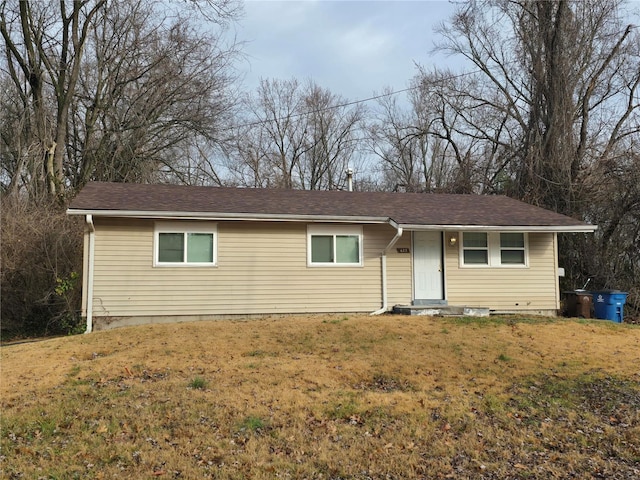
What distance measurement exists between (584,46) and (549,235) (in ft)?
32.7

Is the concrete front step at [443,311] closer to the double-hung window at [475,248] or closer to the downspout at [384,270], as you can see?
the downspout at [384,270]

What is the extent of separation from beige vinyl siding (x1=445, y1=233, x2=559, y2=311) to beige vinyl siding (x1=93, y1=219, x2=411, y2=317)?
1315 mm

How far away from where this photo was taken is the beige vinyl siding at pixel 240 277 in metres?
11.4

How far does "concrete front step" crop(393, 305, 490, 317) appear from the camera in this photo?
12.2 m

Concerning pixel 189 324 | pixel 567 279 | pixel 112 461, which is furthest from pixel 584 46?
pixel 112 461

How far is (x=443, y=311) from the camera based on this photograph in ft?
40.2

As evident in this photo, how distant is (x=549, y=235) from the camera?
13547 millimetres

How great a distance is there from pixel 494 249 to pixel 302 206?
5175mm

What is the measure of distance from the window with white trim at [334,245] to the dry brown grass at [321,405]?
8.80ft

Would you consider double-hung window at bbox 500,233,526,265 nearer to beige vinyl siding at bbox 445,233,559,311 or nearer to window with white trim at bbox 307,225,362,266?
beige vinyl siding at bbox 445,233,559,311

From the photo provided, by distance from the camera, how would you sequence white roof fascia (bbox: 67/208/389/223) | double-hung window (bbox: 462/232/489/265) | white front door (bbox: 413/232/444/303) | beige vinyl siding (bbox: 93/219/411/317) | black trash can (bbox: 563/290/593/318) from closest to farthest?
white roof fascia (bbox: 67/208/389/223), beige vinyl siding (bbox: 93/219/411/317), white front door (bbox: 413/232/444/303), double-hung window (bbox: 462/232/489/265), black trash can (bbox: 563/290/593/318)

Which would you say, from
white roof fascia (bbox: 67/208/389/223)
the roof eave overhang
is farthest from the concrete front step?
white roof fascia (bbox: 67/208/389/223)

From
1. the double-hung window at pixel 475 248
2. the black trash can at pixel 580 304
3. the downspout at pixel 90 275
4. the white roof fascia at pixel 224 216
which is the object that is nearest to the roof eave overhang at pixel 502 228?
the double-hung window at pixel 475 248

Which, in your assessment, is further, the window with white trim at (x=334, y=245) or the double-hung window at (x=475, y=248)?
the double-hung window at (x=475, y=248)
